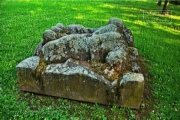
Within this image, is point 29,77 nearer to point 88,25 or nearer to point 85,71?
point 85,71

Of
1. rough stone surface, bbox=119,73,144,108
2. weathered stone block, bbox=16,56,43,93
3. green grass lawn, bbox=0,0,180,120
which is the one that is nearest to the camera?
rough stone surface, bbox=119,73,144,108

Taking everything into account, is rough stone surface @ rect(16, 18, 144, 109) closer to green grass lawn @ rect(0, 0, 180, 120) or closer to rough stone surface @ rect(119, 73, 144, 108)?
rough stone surface @ rect(119, 73, 144, 108)

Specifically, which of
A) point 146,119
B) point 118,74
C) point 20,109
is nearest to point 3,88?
point 20,109

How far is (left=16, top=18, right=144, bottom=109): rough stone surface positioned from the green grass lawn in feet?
0.94

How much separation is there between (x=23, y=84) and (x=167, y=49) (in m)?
7.56

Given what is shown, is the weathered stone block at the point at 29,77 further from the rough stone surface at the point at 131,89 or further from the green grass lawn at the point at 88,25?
the rough stone surface at the point at 131,89

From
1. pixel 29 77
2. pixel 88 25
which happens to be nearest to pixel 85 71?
pixel 29 77

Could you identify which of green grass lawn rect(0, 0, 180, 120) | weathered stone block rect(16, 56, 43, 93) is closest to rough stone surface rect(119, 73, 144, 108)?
green grass lawn rect(0, 0, 180, 120)

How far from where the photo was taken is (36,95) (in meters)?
6.91

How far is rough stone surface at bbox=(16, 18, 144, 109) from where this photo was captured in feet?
20.6

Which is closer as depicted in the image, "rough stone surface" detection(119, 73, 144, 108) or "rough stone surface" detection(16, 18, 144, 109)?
"rough stone surface" detection(119, 73, 144, 108)

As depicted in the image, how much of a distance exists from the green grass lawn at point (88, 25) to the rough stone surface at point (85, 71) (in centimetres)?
29

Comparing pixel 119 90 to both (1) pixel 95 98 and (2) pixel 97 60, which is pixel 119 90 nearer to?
(1) pixel 95 98

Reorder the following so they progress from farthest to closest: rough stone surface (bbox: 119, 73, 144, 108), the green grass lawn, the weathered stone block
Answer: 1. the weathered stone block
2. the green grass lawn
3. rough stone surface (bbox: 119, 73, 144, 108)
